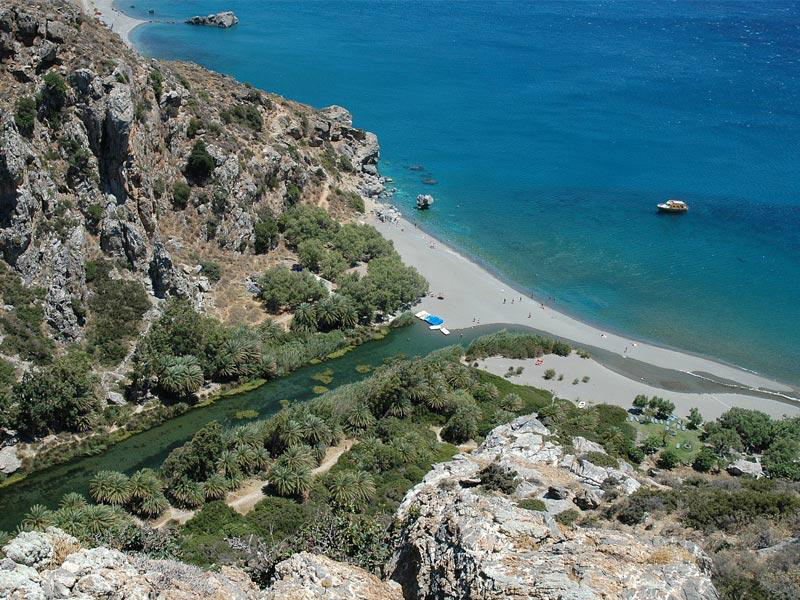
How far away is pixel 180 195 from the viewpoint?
264 feet

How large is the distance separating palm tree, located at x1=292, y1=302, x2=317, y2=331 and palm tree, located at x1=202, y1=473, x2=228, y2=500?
84.2ft

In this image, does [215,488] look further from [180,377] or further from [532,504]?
[532,504]

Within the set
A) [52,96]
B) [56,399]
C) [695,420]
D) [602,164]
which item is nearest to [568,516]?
[695,420]

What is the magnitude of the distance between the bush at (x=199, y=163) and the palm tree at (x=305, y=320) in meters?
21.8

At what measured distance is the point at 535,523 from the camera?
24125 mm

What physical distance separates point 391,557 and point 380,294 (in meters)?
52.8

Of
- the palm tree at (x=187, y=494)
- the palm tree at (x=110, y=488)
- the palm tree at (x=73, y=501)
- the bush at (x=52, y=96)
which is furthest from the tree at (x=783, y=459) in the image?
the bush at (x=52, y=96)

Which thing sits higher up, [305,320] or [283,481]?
[305,320]

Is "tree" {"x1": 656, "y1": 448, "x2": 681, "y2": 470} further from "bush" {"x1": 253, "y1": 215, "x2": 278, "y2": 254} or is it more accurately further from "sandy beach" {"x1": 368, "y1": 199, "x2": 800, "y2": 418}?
"bush" {"x1": 253, "y1": 215, "x2": 278, "y2": 254}

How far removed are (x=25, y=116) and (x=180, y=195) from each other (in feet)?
60.0

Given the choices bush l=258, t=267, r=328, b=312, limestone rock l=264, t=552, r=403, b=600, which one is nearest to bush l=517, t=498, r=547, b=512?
limestone rock l=264, t=552, r=403, b=600

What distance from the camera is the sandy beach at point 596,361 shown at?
7162cm

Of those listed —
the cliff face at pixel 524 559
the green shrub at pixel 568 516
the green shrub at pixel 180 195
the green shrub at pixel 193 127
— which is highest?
the green shrub at pixel 193 127

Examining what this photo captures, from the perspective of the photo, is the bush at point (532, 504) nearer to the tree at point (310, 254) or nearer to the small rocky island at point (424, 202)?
the tree at point (310, 254)
